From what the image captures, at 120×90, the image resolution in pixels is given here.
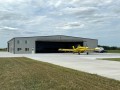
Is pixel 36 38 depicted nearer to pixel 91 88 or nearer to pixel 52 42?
pixel 52 42

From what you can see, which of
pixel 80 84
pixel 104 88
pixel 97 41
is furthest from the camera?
pixel 97 41

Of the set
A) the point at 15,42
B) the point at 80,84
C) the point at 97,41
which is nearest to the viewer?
the point at 80,84

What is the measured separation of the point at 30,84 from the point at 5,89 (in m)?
1.20

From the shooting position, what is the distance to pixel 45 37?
247 feet

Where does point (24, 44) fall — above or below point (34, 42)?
below

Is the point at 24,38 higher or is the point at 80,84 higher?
the point at 24,38

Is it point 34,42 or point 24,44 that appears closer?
point 24,44

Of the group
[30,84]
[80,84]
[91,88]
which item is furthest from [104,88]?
[30,84]

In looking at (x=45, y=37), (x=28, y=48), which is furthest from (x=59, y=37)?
(x=28, y=48)

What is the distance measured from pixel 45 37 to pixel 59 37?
414cm

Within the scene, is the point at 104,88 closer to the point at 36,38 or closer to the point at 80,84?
the point at 80,84

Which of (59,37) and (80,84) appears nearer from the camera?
(80,84)

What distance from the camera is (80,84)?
1042 cm

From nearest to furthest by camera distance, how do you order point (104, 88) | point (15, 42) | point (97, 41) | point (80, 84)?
point (104, 88)
point (80, 84)
point (15, 42)
point (97, 41)
